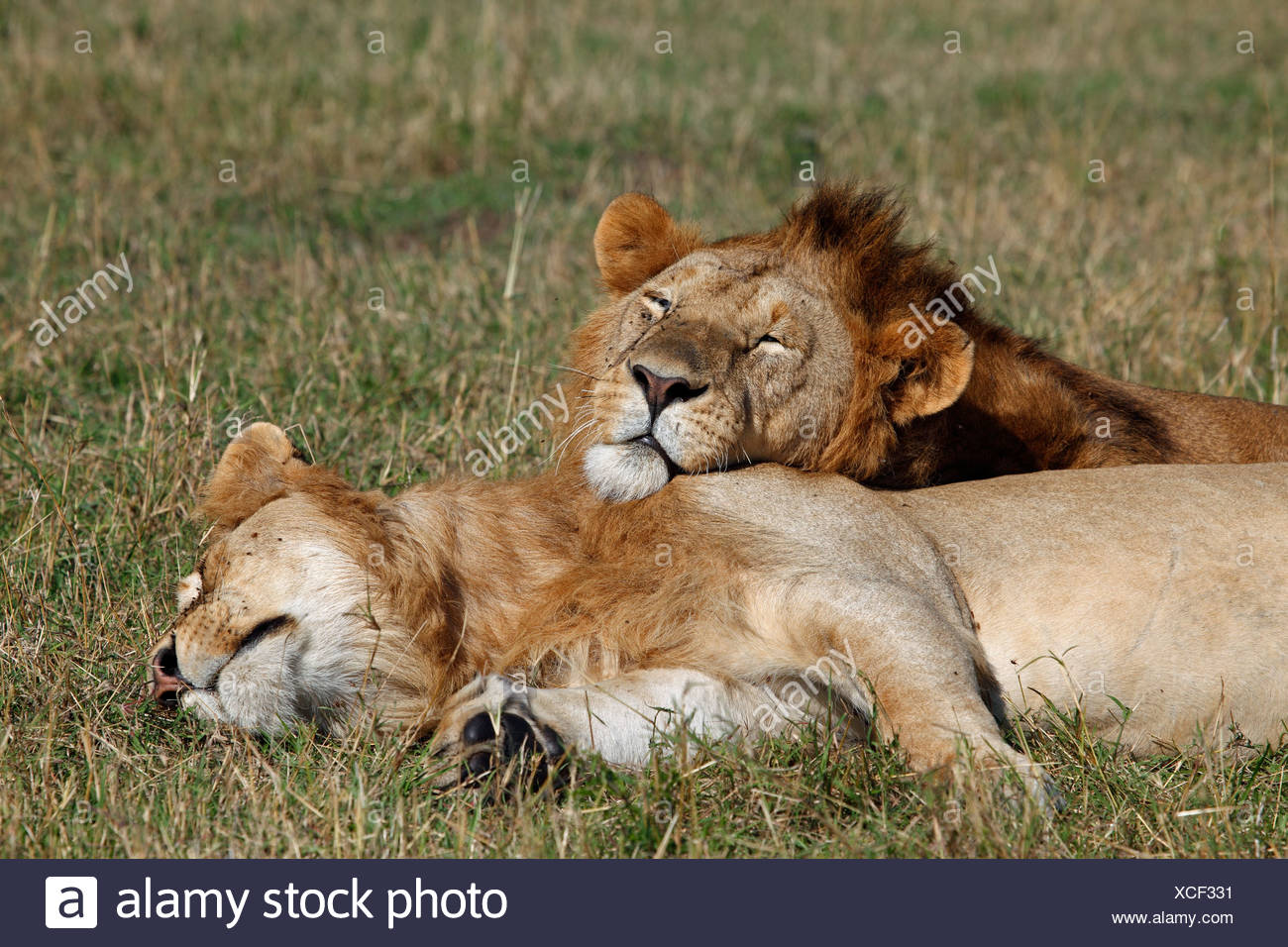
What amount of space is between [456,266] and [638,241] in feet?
7.97

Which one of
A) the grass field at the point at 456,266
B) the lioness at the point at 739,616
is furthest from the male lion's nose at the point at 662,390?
the grass field at the point at 456,266

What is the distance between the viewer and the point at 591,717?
3.07 metres

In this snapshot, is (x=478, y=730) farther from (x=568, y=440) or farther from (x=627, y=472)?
(x=568, y=440)

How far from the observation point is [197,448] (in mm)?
4539

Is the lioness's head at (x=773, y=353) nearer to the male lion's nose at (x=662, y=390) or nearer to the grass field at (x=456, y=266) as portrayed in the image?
the male lion's nose at (x=662, y=390)

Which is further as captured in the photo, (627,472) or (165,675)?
(627,472)

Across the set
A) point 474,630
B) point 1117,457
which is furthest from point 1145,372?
point 474,630

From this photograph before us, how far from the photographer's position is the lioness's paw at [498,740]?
9.44ft

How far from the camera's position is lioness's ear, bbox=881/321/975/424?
3484 millimetres

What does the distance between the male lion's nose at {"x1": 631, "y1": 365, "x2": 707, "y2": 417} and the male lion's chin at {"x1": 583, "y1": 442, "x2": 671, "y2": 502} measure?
0.32 ft
